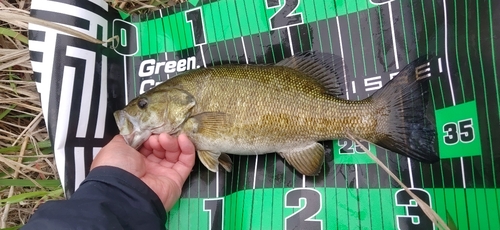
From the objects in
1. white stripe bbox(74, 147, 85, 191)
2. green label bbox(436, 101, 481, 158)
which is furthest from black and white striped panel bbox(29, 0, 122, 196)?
green label bbox(436, 101, 481, 158)

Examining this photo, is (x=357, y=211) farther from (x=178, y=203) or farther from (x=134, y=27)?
(x=134, y=27)

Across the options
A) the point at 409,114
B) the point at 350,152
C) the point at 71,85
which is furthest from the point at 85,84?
the point at 409,114

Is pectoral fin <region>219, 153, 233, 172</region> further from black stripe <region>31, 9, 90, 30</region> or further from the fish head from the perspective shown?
black stripe <region>31, 9, 90, 30</region>

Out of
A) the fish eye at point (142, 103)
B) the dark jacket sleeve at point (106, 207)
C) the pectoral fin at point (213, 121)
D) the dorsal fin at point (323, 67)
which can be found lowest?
the dark jacket sleeve at point (106, 207)

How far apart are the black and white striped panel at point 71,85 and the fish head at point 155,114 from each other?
303 millimetres

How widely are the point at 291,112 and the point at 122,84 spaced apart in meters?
1.20

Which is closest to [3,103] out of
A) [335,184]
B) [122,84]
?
[122,84]

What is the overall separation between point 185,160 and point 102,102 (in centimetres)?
68

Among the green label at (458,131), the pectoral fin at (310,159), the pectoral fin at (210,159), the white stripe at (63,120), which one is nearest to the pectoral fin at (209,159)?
the pectoral fin at (210,159)

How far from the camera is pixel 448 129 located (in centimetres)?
221

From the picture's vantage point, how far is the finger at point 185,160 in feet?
8.03

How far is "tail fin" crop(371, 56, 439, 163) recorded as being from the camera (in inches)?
87.5

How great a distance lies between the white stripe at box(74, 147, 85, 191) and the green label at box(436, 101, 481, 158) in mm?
2066

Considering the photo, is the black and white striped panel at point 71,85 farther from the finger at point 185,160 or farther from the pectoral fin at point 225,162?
the pectoral fin at point 225,162
